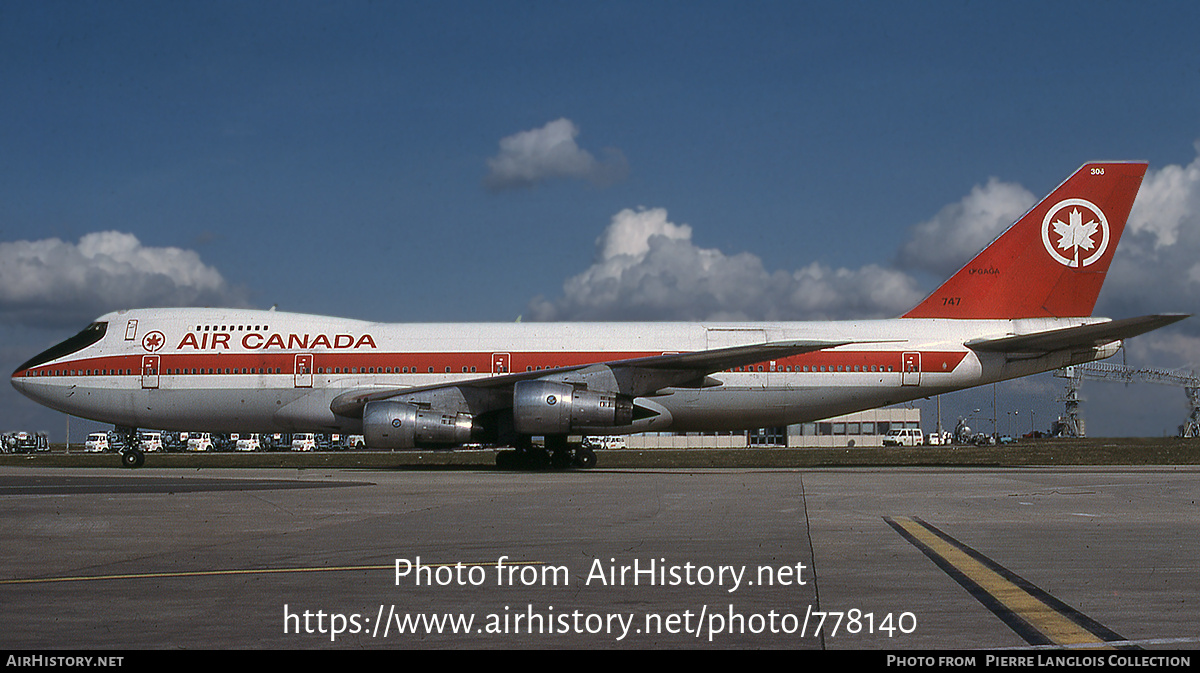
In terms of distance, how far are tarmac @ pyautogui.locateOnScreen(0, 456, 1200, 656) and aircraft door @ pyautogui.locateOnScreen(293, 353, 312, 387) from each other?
1037 centimetres

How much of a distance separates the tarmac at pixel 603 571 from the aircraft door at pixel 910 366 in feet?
33.3

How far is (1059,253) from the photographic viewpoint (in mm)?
26391

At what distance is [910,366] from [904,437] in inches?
2199

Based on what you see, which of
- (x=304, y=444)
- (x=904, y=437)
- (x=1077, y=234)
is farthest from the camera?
(x=904, y=437)

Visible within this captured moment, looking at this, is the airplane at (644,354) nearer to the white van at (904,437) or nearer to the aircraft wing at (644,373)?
the aircraft wing at (644,373)

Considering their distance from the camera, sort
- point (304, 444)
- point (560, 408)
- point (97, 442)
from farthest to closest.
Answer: point (304, 444)
point (97, 442)
point (560, 408)

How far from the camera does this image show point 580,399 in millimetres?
22984

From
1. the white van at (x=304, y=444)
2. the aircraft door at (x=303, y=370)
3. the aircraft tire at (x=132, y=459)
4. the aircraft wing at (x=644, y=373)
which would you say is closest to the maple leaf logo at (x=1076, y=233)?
the aircraft wing at (x=644, y=373)

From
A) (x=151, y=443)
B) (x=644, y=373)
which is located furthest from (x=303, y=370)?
(x=151, y=443)

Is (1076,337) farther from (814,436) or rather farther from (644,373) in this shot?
(814,436)

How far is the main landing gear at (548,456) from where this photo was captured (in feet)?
83.6

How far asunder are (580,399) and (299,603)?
16638 mm
